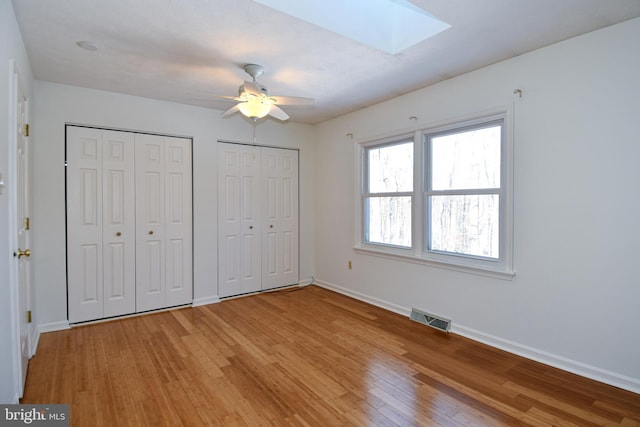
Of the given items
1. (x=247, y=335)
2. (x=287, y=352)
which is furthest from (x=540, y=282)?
(x=247, y=335)

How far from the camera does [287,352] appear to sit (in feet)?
9.59

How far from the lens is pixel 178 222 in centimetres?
416

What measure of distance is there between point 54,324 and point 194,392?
2170mm

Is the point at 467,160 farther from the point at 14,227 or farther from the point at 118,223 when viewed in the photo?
the point at 118,223

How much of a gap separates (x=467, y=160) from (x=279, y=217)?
2.76m

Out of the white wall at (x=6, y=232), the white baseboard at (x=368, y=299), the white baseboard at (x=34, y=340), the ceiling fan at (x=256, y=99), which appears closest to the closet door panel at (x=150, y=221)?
the white baseboard at (x=34, y=340)

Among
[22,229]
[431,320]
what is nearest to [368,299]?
[431,320]

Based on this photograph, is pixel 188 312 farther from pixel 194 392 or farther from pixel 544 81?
pixel 544 81

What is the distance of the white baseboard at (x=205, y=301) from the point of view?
13.9 feet

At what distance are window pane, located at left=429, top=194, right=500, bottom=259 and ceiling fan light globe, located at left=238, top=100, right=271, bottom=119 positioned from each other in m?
1.99

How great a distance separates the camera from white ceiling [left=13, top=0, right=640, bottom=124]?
2.14 metres

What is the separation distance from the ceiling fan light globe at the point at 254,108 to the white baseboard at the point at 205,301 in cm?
257

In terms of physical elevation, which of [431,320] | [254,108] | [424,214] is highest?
[254,108]

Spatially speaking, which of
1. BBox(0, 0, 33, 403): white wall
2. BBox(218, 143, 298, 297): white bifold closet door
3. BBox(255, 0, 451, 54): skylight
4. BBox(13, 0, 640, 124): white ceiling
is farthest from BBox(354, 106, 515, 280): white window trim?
BBox(0, 0, 33, 403): white wall
